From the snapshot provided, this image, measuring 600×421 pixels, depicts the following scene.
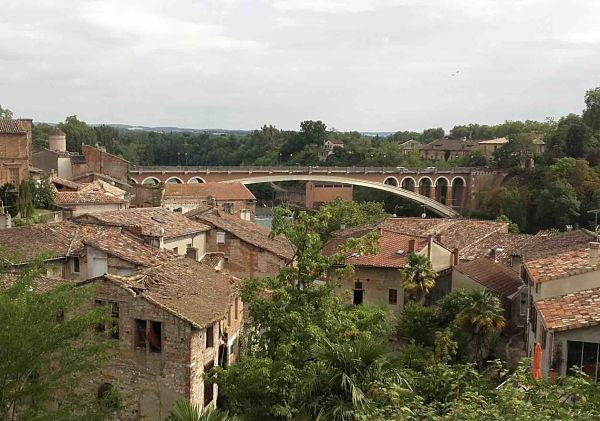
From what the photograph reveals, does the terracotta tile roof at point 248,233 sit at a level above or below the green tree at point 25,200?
below

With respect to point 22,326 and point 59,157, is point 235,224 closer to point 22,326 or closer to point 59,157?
point 22,326

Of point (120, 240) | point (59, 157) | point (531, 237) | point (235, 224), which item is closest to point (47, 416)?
point (120, 240)

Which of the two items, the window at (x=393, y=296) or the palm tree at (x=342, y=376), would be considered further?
the window at (x=393, y=296)

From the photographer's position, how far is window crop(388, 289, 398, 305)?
31712mm

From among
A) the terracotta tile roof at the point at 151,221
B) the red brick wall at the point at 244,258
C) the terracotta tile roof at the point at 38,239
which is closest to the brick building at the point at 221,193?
the terracotta tile roof at the point at 151,221

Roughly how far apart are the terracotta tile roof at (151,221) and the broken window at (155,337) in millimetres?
10254

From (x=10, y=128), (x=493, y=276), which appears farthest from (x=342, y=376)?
(x=10, y=128)

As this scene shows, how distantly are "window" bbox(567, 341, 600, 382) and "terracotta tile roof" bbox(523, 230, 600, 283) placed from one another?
4019mm

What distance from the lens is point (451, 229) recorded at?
152 feet

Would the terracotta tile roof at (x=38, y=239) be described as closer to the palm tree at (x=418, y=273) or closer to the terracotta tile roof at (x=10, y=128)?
the palm tree at (x=418, y=273)

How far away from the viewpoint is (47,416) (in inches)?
498

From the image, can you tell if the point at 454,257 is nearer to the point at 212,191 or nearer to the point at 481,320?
the point at 481,320

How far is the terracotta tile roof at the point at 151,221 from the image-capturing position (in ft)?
97.3

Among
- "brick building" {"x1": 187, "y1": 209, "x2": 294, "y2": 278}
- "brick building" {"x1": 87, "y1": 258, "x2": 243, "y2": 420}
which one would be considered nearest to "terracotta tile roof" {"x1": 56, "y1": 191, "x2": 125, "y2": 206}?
"brick building" {"x1": 187, "y1": 209, "x2": 294, "y2": 278}
